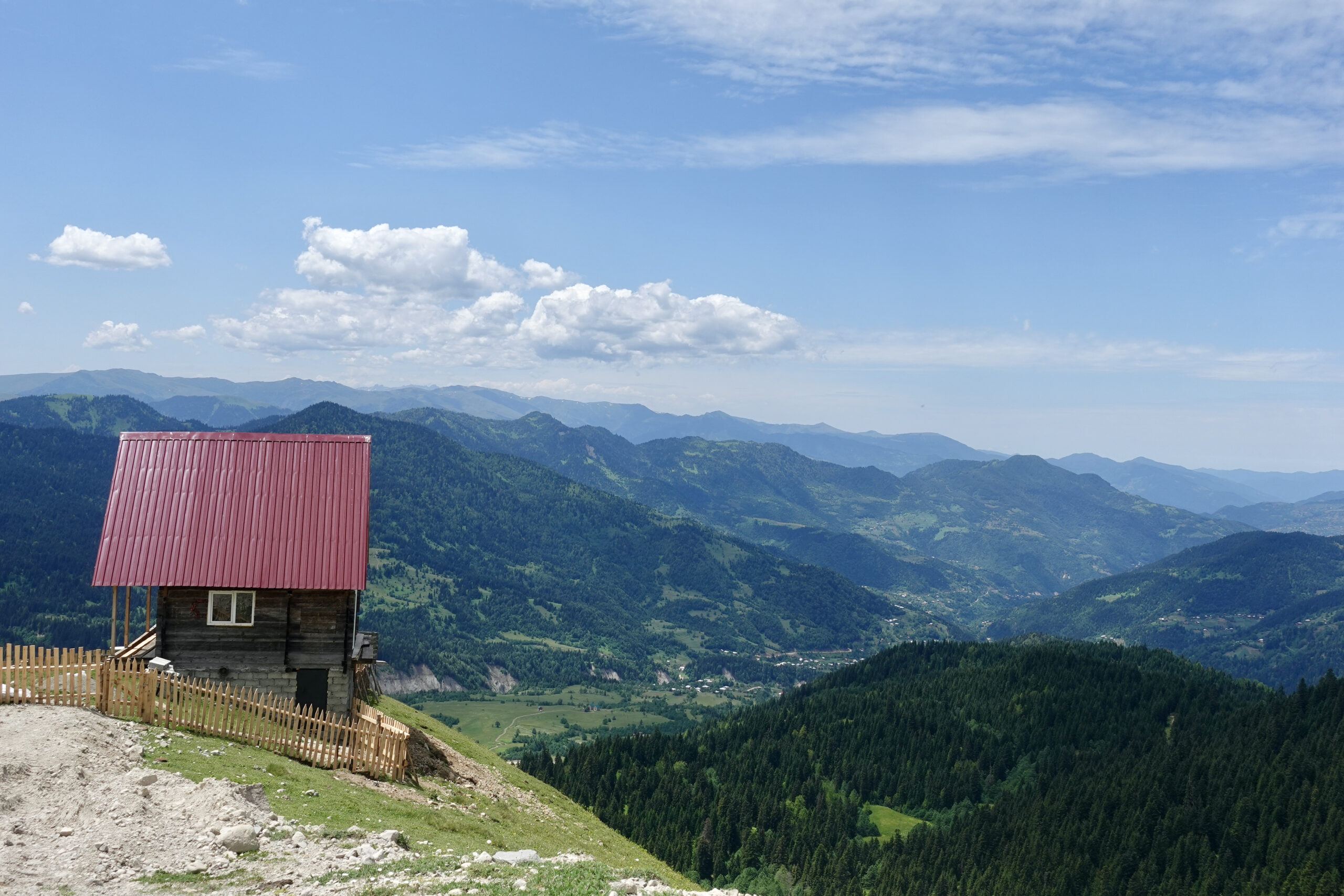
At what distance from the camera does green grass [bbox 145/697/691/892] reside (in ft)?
96.1

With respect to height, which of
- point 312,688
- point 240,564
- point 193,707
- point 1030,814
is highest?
point 240,564

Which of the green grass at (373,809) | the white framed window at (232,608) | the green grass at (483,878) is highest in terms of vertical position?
the white framed window at (232,608)

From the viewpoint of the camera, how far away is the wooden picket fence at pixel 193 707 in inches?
1312

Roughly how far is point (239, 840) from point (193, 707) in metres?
11.3

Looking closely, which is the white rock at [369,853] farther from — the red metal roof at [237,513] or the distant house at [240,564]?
the distant house at [240,564]

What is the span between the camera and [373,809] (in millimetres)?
31266

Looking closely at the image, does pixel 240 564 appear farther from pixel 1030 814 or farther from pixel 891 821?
pixel 891 821

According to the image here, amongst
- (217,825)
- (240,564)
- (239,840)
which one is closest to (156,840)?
(217,825)

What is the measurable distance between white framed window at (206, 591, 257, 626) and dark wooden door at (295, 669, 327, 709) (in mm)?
3585

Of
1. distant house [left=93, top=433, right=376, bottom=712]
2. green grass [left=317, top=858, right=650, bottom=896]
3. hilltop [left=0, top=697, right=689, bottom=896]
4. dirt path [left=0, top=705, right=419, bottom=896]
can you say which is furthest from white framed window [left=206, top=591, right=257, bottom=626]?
green grass [left=317, top=858, right=650, bottom=896]

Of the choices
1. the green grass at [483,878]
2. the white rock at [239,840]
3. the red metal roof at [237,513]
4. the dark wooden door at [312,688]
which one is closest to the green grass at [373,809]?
the green grass at [483,878]

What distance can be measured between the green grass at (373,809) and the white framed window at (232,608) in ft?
26.6

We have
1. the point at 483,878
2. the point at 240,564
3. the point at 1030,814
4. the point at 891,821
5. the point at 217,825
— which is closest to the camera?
the point at 483,878

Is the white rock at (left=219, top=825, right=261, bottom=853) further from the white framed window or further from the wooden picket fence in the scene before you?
the white framed window
